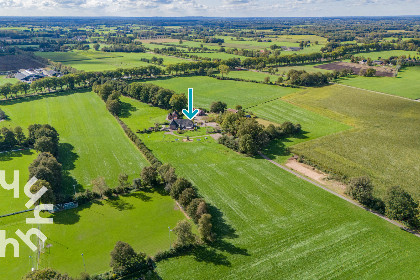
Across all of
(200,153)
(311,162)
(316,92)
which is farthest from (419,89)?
(200,153)

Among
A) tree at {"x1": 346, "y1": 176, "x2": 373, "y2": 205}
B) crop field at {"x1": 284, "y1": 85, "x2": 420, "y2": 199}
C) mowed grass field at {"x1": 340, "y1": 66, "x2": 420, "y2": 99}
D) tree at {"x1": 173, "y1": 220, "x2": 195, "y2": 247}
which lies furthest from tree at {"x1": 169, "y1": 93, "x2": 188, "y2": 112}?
mowed grass field at {"x1": 340, "y1": 66, "x2": 420, "y2": 99}

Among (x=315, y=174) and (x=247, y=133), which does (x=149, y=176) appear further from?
(x=315, y=174)

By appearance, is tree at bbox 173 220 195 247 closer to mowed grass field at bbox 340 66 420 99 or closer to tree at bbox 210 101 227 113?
tree at bbox 210 101 227 113

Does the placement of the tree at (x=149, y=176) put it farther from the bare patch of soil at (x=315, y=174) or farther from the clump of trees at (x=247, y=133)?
the bare patch of soil at (x=315, y=174)

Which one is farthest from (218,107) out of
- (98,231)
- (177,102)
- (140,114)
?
(98,231)

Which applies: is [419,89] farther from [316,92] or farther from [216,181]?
[216,181]
